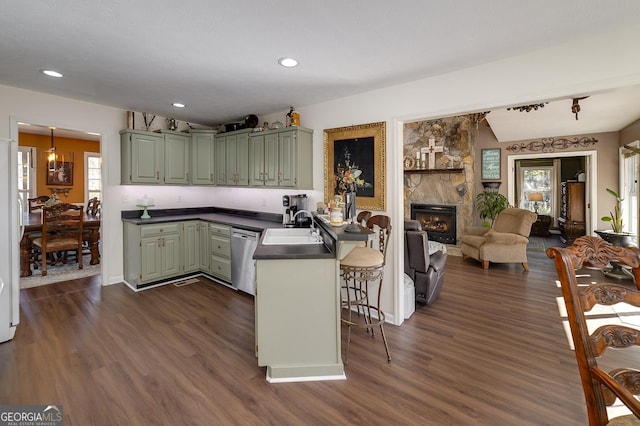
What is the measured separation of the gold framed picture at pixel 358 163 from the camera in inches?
129

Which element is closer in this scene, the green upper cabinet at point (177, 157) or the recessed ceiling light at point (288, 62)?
the recessed ceiling light at point (288, 62)

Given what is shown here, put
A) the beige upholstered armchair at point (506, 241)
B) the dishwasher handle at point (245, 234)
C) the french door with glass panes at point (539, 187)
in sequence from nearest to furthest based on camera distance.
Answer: the dishwasher handle at point (245, 234) → the beige upholstered armchair at point (506, 241) → the french door with glass panes at point (539, 187)

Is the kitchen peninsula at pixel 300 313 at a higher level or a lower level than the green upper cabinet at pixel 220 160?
lower

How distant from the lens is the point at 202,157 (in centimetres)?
482

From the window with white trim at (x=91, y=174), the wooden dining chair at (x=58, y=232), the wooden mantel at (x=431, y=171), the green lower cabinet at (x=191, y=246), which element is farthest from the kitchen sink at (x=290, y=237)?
the window with white trim at (x=91, y=174)

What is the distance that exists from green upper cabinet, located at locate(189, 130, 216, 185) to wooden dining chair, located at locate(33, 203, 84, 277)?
1.86 metres

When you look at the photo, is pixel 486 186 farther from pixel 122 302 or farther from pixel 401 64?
pixel 122 302

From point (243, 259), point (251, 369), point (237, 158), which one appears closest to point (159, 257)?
point (243, 259)

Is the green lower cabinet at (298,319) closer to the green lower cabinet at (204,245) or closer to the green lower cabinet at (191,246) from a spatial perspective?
the green lower cabinet at (204,245)

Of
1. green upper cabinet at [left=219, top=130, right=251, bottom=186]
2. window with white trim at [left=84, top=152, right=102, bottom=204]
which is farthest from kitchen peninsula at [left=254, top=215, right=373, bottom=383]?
window with white trim at [left=84, top=152, right=102, bottom=204]

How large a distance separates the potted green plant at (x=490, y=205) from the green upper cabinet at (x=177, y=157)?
5.85 m

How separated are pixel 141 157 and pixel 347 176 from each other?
2.95m

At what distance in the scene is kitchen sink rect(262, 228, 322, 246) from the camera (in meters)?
2.66

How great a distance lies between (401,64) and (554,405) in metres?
2.74
